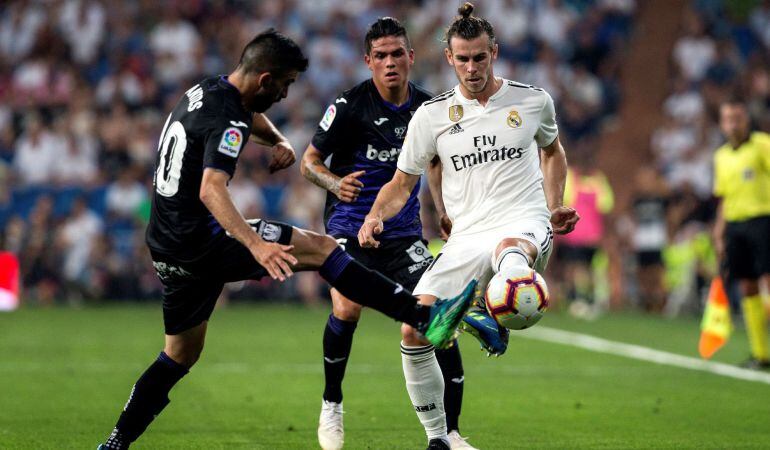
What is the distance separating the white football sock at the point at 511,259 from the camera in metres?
6.62

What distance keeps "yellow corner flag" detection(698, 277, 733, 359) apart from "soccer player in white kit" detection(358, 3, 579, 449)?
17.1 ft

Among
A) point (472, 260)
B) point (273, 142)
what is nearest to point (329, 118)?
point (273, 142)

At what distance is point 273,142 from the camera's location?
24.1 ft

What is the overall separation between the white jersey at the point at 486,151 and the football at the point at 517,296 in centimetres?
62

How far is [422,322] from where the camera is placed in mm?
6375

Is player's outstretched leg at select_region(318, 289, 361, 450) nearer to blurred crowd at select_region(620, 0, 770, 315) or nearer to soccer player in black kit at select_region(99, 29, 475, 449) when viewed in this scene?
soccer player in black kit at select_region(99, 29, 475, 449)

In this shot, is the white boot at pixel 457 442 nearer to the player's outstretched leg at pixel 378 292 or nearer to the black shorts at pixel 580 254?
the player's outstretched leg at pixel 378 292

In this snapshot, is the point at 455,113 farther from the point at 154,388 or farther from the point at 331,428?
the point at 154,388

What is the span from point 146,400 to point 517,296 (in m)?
2.12

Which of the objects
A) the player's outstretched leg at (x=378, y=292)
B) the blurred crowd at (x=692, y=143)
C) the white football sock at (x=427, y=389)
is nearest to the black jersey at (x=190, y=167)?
the player's outstretched leg at (x=378, y=292)

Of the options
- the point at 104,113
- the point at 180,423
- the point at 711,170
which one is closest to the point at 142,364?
the point at 180,423

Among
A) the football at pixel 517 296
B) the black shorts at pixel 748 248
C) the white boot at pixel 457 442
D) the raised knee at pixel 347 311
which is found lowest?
the black shorts at pixel 748 248

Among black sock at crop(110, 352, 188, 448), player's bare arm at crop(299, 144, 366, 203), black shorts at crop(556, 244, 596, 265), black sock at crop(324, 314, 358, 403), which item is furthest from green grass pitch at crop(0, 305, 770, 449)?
black shorts at crop(556, 244, 596, 265)

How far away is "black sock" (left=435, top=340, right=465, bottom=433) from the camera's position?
7.49 meters
